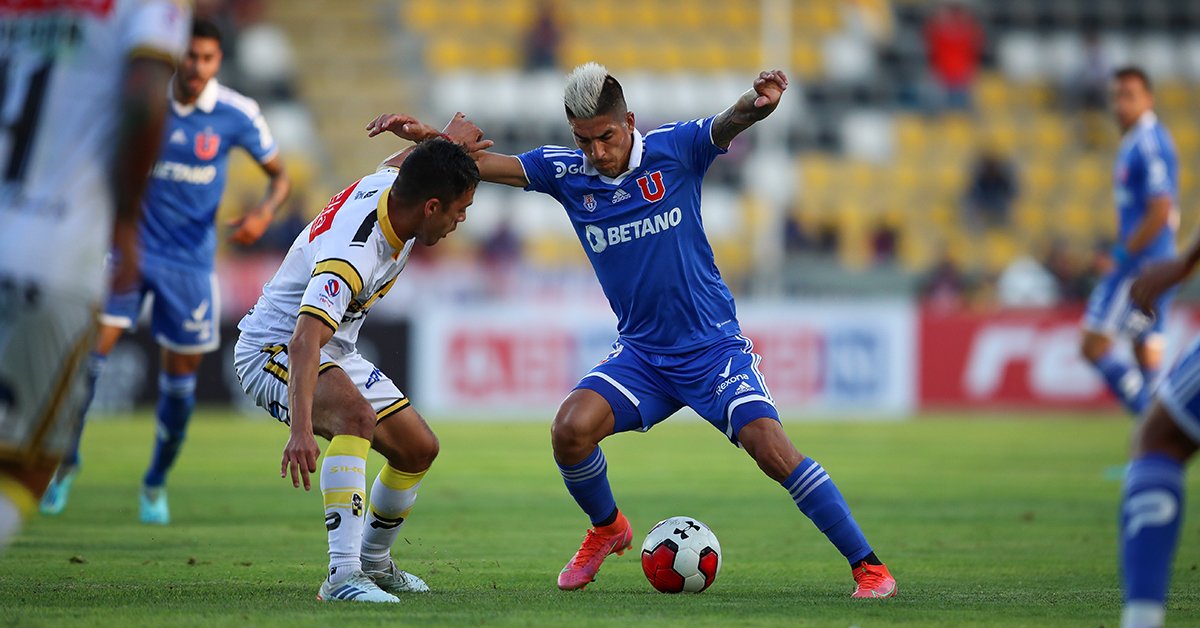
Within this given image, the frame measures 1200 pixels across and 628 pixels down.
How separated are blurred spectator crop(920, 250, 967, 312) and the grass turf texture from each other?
23.6 ft

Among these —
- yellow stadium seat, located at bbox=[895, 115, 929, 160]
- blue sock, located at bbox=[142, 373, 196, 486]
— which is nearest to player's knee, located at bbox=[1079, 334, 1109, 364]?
blue sock, located at bbox=[142, 373, 196, 486]

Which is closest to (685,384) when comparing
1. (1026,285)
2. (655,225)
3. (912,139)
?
(655,225)

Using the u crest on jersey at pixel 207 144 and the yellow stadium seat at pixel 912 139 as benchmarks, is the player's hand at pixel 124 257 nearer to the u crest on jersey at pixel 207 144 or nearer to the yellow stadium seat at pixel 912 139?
the u crest on jersey at pixel 207 144

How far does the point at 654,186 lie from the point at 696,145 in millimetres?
279

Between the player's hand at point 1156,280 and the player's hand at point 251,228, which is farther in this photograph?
the player's hand at point 251,228

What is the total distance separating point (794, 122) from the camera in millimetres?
27250

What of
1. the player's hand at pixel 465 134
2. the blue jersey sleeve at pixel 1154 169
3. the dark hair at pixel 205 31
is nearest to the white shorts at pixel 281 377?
the player's hand at pixel 465 134

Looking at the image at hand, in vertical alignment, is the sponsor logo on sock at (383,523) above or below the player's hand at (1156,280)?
below

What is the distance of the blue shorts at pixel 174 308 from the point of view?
10.0m

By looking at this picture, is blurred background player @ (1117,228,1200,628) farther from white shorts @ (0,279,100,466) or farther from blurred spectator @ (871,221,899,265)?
blurred spectator @ (871,221,899,265)

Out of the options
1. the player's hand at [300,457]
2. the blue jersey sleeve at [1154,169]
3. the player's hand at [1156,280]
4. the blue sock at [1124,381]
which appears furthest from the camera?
the blue sock at [1124,381]

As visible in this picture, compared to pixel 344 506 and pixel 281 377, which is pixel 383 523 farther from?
pixel 281 377

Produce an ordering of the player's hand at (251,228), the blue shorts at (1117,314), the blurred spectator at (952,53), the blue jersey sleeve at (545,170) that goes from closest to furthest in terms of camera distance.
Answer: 1. the blue jersey sleeve at (545,170)
2. the player's hand at (251,228)
3. the blue shorts at (1117,314)
4. the blurred spectator at (952,53)

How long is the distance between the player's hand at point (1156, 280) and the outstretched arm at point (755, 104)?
7.32 ft
